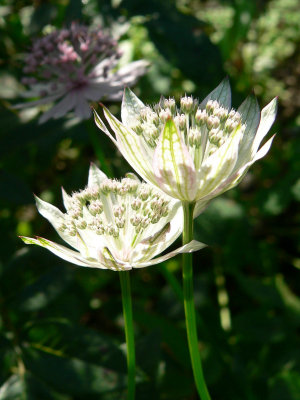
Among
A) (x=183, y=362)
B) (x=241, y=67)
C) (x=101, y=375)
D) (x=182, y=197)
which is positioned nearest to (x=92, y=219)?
(x=182, y=197)

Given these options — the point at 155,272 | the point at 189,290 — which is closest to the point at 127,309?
the point at 189,290

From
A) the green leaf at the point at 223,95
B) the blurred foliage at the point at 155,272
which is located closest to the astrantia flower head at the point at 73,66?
the blurred foliage at the point at 155,272

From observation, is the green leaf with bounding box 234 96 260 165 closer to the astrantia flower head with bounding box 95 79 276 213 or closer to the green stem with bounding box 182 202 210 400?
the astrantia flower head with bounding box 95 79 276 213

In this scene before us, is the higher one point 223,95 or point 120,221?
point 223,95

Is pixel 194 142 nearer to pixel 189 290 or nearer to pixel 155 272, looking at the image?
pixel 189 290

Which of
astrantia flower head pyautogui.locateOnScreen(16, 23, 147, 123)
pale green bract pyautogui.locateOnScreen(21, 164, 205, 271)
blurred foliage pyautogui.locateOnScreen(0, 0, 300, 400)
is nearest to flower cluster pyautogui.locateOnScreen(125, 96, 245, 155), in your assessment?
pale green bract pyautogui.locateOnScreen(21, 164, 205, 271)

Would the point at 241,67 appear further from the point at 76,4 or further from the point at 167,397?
the point at 167,397
